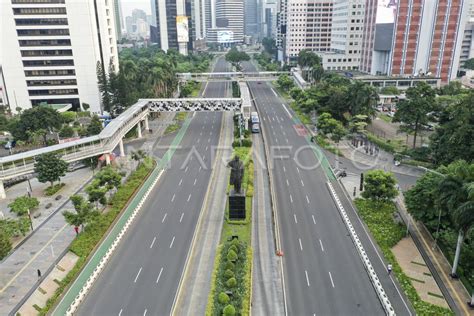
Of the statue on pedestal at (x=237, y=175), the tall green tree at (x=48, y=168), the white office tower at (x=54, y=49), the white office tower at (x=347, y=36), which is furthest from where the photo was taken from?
the white office tower at (x=347, y=36)

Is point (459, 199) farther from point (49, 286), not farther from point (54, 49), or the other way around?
point (54, 49)

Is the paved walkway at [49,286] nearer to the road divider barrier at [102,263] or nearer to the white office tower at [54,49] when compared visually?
the road divider barrier at [102,263]

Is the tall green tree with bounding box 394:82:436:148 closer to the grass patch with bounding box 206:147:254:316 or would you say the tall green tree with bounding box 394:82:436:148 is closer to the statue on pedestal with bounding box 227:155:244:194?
the grass patch with bounding box 206:147:254:316

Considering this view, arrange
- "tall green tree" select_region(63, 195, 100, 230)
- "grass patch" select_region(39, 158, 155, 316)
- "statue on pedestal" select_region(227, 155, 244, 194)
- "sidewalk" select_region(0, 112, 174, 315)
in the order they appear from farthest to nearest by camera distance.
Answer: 1. "statue on pedestal" select_region(227, 155, 244, 194)
2. "tall green tree" select_region(63, 195, 100, 230)
3. "grass patch" select_region(39, 158, 155, 316)
4. "sidewalk" select_region(0, 112, 174, 315)

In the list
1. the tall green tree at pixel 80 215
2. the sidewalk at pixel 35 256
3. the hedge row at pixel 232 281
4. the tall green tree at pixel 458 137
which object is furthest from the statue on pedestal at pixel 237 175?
the tall green tree at pixel 458 137

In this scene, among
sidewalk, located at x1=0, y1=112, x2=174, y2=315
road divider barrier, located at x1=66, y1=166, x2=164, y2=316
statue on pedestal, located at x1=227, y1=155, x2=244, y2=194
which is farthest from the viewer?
statue on pedestal, located at x1=227, y1=155, x2=244, y2=194

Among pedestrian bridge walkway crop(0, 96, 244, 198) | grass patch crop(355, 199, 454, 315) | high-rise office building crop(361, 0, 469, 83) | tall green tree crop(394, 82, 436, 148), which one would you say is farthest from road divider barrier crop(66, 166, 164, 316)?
high-rise office building crop(361, 0, 469, 83)
